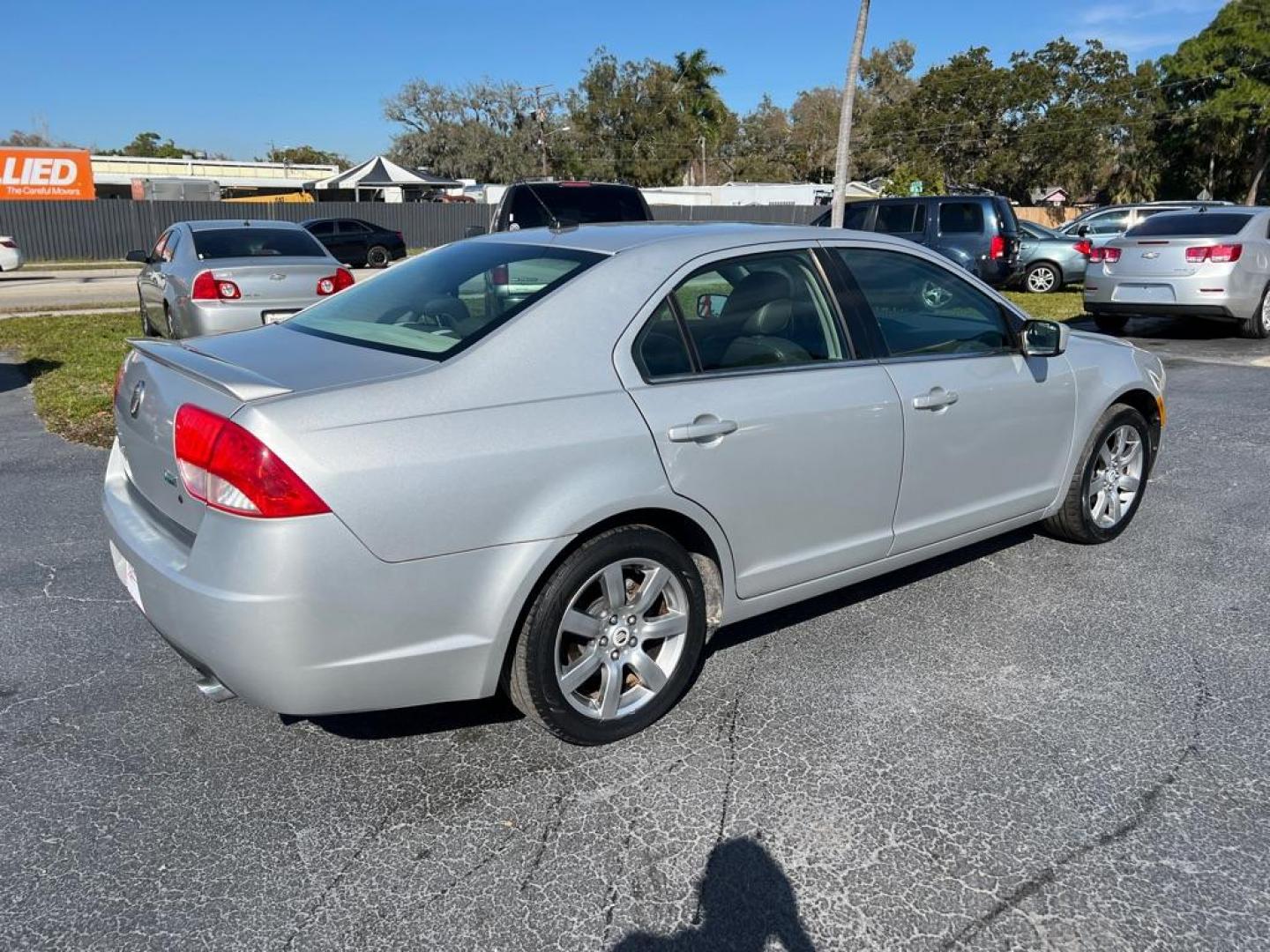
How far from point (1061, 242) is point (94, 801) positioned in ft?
63.6

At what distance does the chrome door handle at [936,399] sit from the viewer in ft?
12.8

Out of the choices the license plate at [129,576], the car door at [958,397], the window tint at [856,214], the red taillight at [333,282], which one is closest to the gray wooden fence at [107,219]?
the window tint at [856,214]

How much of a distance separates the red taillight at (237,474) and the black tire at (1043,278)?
739 inches

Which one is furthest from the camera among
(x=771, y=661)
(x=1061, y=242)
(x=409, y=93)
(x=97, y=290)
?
(x=409, y=93)

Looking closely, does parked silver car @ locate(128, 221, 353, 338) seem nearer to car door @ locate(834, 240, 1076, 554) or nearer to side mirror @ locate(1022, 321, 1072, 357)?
car door @ locate(834, 240, 1076, 554)

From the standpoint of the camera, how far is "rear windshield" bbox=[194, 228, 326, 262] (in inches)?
401

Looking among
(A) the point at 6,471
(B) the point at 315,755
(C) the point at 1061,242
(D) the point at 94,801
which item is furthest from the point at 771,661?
(C) the point at 1061,242

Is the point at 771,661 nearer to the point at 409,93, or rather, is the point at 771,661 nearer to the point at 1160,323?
the point at 1160,323

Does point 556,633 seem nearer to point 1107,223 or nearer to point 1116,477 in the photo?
point 1116,477

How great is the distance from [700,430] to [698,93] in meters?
78.3

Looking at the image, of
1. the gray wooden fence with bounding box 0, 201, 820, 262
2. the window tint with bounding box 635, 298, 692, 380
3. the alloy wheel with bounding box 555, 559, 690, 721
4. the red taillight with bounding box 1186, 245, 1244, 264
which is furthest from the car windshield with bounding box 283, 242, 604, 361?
the gray wooden fence with bounding box 0, 201, 820, 262

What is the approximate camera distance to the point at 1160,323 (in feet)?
49.5

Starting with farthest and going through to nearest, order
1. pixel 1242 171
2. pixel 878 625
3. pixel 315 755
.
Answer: pixel 1242 171
pixel 878 625
pixel 315 755

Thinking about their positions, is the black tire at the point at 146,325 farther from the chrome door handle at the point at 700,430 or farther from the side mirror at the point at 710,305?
the chrome door handle at the point at 700,430
